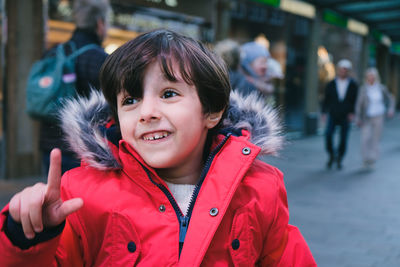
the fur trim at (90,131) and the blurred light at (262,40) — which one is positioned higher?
the blurred light at (262,40)

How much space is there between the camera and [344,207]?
5227 millimetres

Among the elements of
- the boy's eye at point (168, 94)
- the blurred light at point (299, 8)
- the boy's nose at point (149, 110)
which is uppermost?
the blurred light at point (299, 8)

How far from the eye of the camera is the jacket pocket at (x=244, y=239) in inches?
53.1

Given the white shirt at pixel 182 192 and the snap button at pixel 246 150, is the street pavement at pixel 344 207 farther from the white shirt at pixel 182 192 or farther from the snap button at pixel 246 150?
the white shirt at pixel 182 192

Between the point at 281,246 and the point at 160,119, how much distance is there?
61 centimetres

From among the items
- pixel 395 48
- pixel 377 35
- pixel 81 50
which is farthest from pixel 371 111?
pixel 395 48

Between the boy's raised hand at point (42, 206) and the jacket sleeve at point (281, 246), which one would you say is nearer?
the boy's raised hand at point (42, 206)

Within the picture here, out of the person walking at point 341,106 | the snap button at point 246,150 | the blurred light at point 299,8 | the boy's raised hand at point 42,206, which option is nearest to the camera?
the boy's raised hand at point 42,206

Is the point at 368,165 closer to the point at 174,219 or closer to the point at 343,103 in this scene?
the point at 343,103

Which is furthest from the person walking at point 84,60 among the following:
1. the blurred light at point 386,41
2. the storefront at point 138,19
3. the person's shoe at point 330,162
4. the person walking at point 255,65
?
the blurred light at point 386,41

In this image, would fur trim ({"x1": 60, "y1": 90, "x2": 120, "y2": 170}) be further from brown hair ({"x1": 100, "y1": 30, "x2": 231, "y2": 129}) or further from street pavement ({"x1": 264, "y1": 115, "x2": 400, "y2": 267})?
street pavement ({"x1": 264, "y1": 115, "x2": 400, "y2": 267})

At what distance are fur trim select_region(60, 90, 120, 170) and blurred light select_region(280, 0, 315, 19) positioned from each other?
35.3 ft

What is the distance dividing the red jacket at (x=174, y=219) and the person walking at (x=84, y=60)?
1119 mm

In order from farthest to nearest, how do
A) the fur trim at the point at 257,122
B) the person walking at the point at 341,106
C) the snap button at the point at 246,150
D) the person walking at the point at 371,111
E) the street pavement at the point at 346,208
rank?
1. the person walking at the point at 371,111
2. the person walking at the point at 341,106
3. the street pavement at the point at 346,208
4. the fur trim at the point at 257,122
5. the snap button at the point at 246,150
